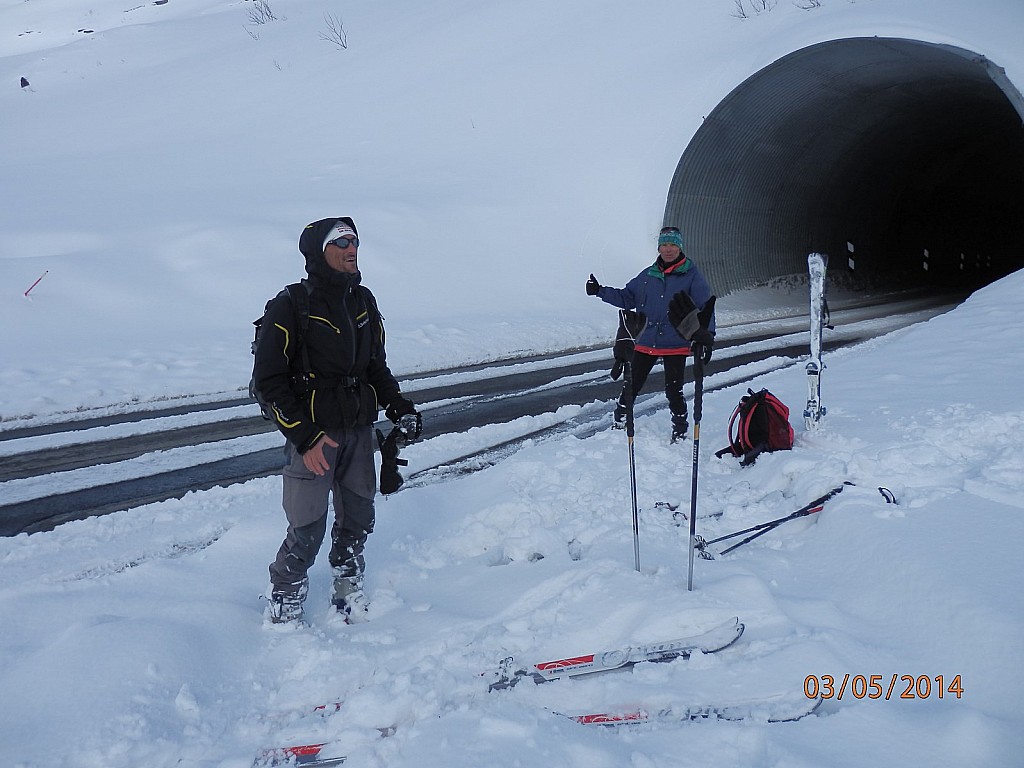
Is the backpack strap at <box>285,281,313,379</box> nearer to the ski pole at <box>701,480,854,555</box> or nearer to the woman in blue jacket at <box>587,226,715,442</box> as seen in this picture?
the ski pole at <box>701,480,854,555</box>

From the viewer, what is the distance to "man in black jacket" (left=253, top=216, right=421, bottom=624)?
11.9ft

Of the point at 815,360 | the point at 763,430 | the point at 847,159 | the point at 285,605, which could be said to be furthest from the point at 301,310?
the point at 847,159

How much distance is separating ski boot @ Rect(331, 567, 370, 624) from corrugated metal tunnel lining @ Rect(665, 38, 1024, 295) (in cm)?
1439

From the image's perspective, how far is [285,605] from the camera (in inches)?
155

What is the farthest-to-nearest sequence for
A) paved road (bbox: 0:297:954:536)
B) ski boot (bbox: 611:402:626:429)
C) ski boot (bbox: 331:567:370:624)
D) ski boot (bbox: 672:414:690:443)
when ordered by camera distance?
ski boot (bbox: 611:402:626:429) → ski boot (bbox: 672:414:690:443) → paved road (bbox: 0:297:954:536) → ski boot (bbox: 331:567:370:624)

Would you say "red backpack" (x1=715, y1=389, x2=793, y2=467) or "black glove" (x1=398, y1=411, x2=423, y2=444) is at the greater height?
"black glove" (x1=398, y1=411, x2=423, y2=444)

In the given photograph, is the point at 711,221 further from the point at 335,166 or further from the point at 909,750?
the point at 909,750

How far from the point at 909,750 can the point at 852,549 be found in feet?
5.29

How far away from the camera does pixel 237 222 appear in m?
16.5

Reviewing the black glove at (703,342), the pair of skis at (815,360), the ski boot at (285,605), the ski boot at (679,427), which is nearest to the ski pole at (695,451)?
the black glove at (703,342)

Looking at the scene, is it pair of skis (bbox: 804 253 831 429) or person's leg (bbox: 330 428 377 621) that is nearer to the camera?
person's leg (bbox: 330 428 377 621)
